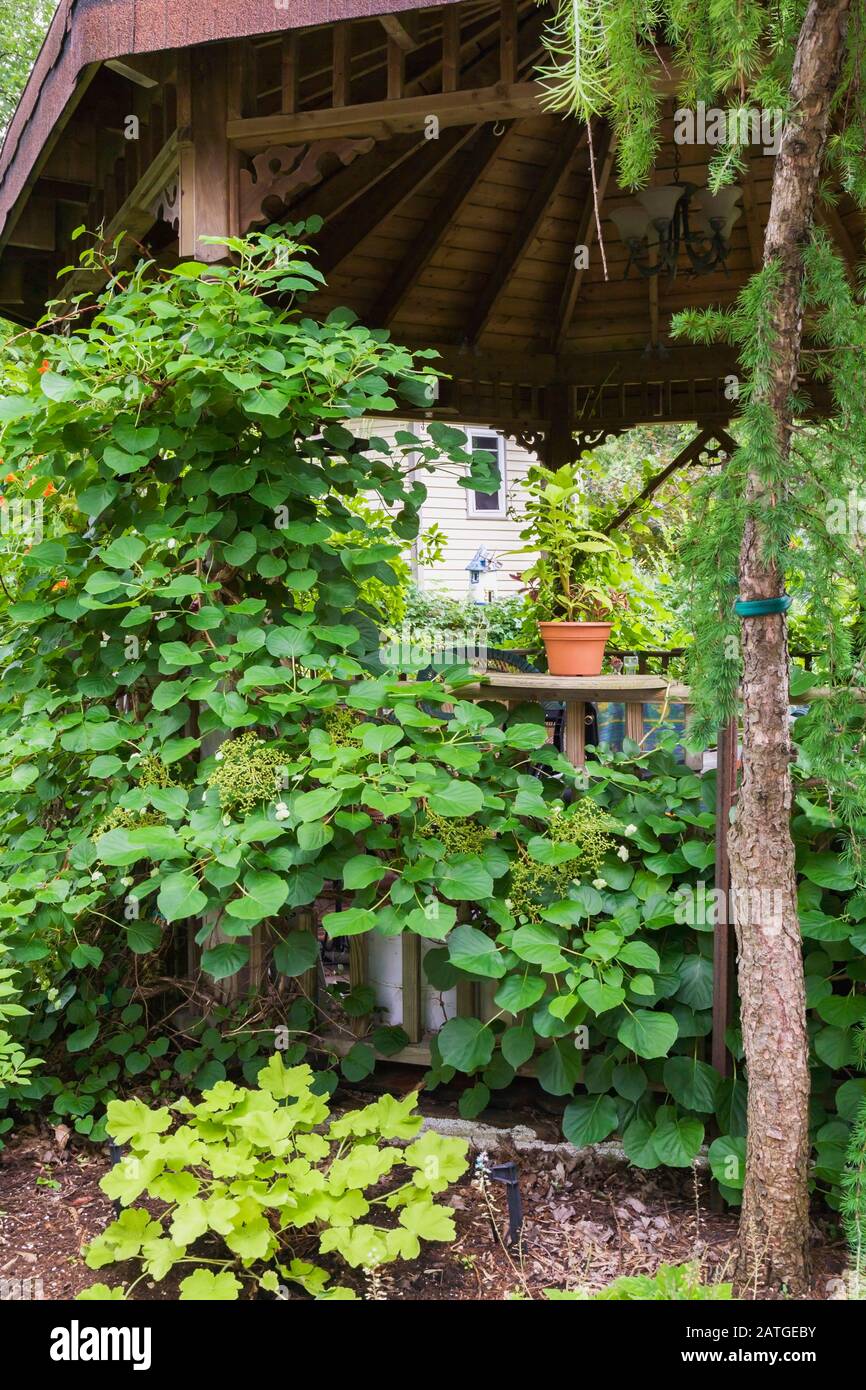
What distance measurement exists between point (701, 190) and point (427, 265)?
206 cm

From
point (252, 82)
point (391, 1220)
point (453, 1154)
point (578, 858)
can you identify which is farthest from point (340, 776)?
point (252, 82)

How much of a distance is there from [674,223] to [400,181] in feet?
5.93

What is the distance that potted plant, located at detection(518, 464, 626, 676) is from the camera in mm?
3303

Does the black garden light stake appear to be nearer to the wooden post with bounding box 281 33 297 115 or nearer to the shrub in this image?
the shrub

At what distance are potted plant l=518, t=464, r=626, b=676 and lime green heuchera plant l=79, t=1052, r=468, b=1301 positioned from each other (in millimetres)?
1416

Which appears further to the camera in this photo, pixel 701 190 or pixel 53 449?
pixel 701 190

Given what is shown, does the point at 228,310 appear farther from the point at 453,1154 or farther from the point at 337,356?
the point at 453,1154

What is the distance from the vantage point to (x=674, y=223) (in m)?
4.89

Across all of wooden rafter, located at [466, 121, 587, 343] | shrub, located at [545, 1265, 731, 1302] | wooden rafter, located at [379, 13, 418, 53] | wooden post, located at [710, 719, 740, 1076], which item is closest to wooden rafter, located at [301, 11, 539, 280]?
wooden rafter, located at [466, 121, 587, 343]

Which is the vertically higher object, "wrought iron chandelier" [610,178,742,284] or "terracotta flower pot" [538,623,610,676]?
"wrought iron chandelier" [610,178,742,284]

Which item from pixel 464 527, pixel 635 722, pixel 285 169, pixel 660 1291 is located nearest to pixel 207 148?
pixel 285 169

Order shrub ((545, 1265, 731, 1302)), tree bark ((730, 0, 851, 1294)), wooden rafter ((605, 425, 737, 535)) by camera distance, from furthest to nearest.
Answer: wooden rafter ((605, 425, 737, 535)) < tree bark ((730, 0, 851, 1294)) < shrub ((545, 1265, 731, 1302))

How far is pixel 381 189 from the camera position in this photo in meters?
6.12

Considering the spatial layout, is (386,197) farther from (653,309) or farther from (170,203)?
(170,203)
